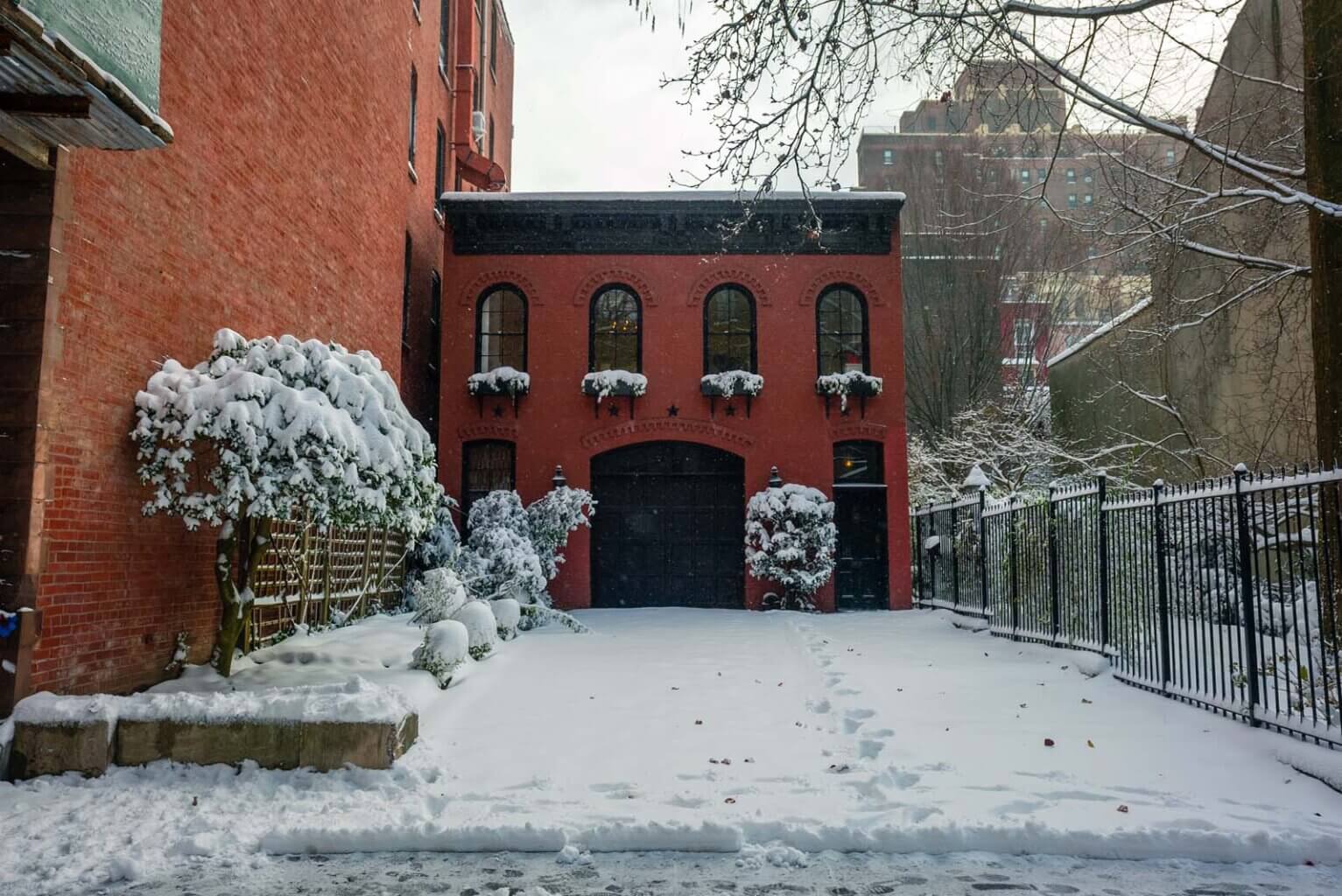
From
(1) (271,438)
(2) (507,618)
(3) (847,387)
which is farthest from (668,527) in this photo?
(1) (271,438)

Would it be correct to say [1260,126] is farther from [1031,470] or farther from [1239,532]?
[1031,470]

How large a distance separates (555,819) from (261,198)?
7378mm

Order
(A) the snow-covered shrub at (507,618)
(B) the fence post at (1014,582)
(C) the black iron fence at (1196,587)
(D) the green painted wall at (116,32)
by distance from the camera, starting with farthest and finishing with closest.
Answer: (A) the snow-covered shrub at (507,618) < (B) the fence post at (1014,582) < (C) the black iron fence at (1196,587) < (D) the green painted wall at (116,32)

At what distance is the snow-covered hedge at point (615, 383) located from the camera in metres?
17.8

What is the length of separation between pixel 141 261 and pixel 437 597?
493cm

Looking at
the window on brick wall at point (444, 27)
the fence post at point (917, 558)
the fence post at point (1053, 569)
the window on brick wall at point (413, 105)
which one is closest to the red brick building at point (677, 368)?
the fence post at point (917, 558)

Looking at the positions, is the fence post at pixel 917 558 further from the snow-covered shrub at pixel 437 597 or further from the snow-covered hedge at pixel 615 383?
the snow-covered shrub at pixel 437 597

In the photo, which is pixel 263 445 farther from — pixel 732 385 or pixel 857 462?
pixel 857 462

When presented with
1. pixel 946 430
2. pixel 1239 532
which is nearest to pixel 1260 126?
pixel 1239 532

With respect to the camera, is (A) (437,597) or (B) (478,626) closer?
(B) (478,626)

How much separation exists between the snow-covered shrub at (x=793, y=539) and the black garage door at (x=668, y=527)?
80 cm

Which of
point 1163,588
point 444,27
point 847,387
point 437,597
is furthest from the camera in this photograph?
point 444,27

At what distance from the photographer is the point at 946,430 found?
25828mm

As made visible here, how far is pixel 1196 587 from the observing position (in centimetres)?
715
